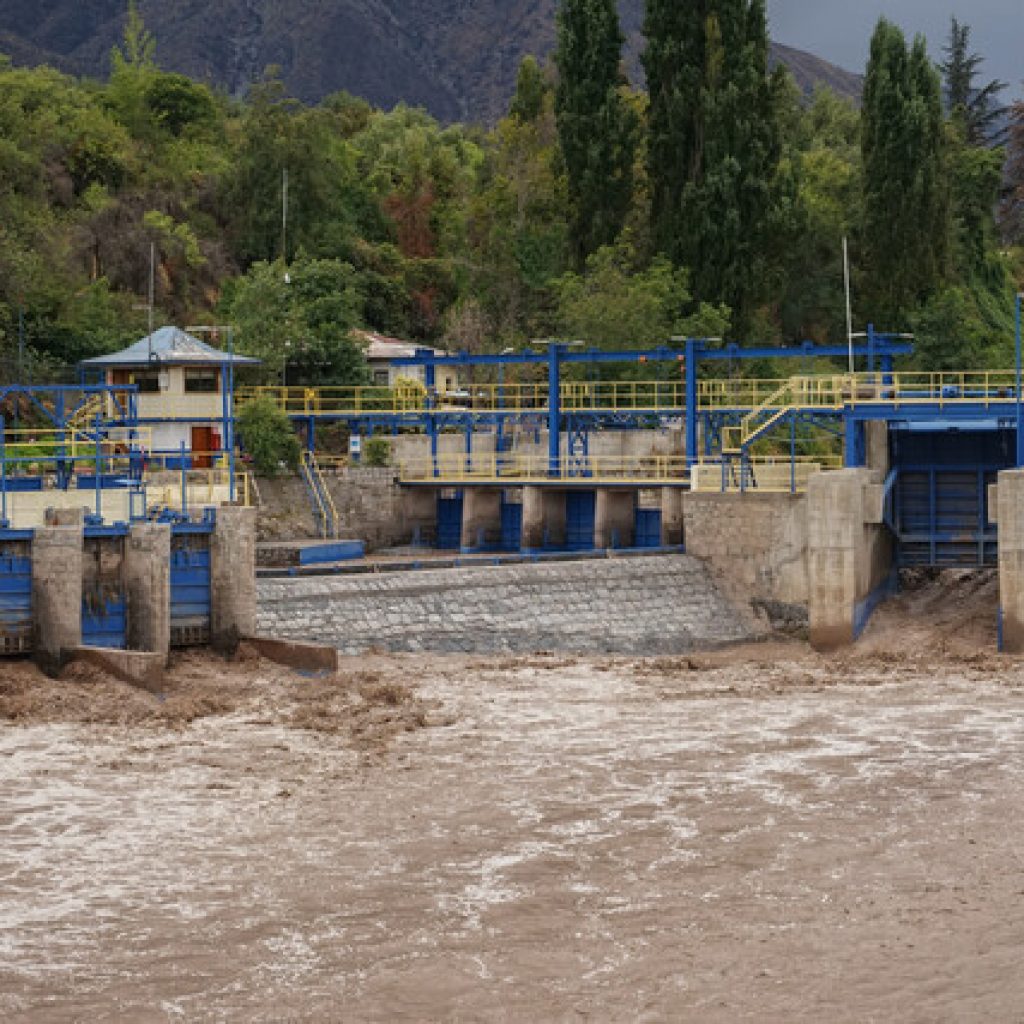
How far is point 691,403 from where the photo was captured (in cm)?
5425

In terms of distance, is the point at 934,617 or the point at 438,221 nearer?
the point at 934,617

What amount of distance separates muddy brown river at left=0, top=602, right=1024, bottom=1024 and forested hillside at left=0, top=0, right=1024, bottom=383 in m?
27.3

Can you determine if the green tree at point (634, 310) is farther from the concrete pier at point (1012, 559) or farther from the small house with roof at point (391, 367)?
the concrete pier at point (1012, 559)

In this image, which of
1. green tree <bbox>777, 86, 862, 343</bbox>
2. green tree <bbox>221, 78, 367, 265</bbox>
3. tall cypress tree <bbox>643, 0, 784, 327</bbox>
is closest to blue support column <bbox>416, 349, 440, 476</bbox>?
tall cypress tree <bbox>643, 0, 784, 327</bbox>

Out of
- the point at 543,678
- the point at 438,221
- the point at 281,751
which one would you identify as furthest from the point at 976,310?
the point at 281,751

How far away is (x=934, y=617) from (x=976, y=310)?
42.4 m

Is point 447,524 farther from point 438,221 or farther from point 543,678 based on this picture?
point 438,221

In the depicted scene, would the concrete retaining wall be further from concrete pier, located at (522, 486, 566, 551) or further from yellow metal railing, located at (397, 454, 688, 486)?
concrete pier, located at (522, 486, 566, 551)

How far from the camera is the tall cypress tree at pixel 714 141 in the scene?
6662cm

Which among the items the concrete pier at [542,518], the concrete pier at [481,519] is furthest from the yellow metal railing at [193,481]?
the concrete pier at [542,518]

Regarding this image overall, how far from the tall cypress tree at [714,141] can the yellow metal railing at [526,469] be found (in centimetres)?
1227

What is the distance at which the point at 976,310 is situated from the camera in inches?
3479

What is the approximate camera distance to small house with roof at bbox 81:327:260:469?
166 feet

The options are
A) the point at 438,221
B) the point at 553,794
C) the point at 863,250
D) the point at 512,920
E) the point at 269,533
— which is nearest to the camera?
the point at 512,920
